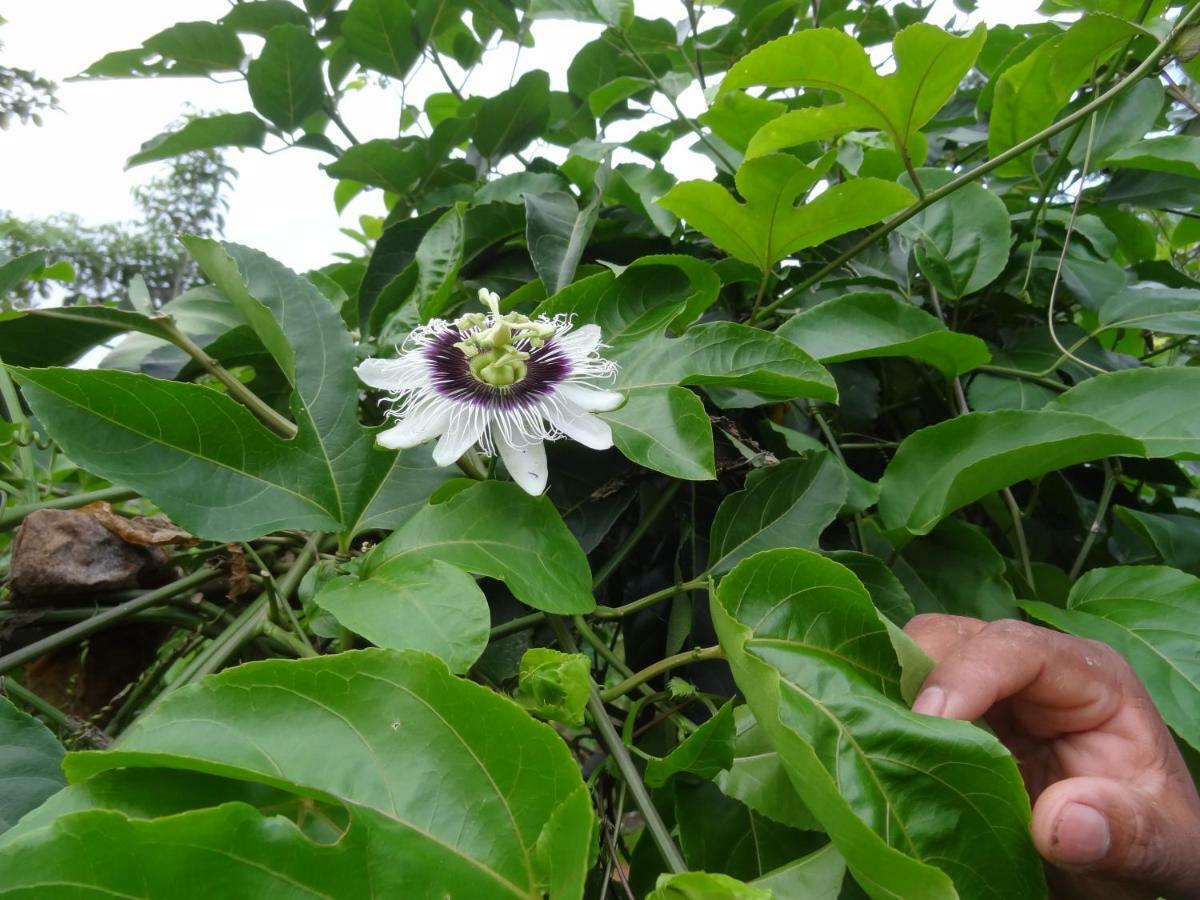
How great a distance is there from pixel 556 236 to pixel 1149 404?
0.49m

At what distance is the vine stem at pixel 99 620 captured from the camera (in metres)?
0.54

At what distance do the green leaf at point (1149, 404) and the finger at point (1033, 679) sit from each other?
16 centimetres

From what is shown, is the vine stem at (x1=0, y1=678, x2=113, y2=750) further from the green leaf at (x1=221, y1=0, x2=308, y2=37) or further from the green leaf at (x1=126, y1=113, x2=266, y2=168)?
the green leaf at (x1=221, y1=0, x2=308, y2=37)

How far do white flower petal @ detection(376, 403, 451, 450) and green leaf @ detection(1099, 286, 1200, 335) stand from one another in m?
0.63

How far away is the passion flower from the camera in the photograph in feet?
1.85

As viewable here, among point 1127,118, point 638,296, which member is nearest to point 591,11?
point 638,296

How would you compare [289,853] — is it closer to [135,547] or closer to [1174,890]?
[135,547]

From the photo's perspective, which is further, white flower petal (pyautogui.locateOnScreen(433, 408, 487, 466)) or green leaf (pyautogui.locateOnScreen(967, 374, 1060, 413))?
green leaf (pyautogui.locateOnScreen(967, 374, 1060, 413))

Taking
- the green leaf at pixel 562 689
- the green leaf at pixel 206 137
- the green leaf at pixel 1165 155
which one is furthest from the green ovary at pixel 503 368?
the green leaf at pixel 1165 155

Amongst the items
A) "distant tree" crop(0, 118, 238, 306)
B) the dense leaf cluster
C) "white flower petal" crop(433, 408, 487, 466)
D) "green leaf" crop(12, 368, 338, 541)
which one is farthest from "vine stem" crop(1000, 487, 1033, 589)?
"distant tree" crop(0, 118, 238, 306)

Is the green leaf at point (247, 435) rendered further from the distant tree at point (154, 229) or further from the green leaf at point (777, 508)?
the distant tree at point (154, 229)

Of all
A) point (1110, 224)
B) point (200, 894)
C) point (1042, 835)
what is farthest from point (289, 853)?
point (1110, 224)

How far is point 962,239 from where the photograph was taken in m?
0.80

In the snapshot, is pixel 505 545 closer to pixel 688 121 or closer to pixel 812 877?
pixel 812 877
